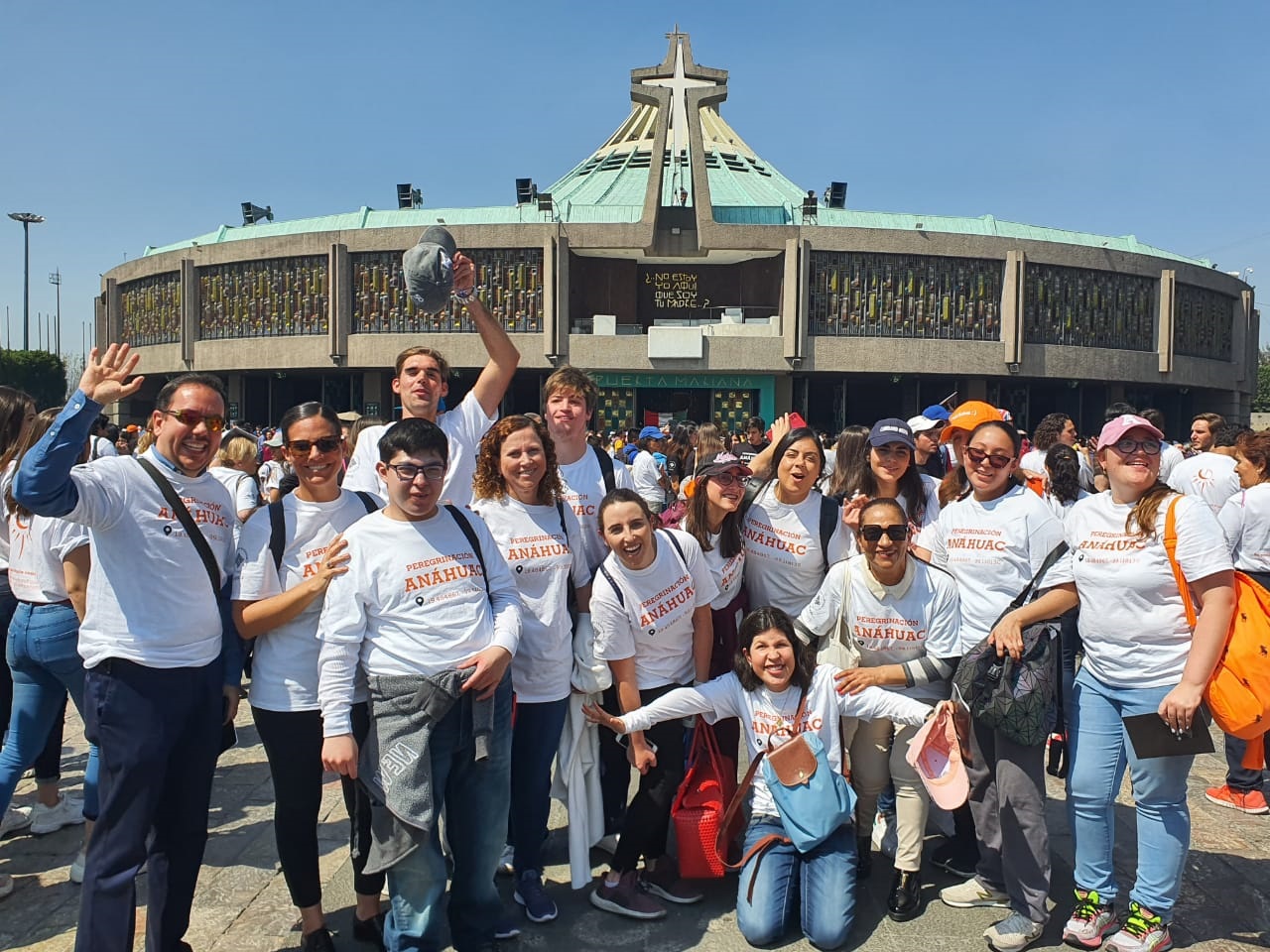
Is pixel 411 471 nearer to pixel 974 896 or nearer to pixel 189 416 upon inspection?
pixel 189 416

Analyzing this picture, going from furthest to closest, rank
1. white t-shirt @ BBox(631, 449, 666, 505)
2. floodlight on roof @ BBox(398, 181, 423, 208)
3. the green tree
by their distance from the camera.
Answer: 1. the green tree
2. floodlight on roof @ BBox(398, 181, 423, 208)
3. white t-shirt @ BBox(631, 449, 666, 505)

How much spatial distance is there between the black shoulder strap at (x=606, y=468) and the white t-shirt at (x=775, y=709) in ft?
3.41

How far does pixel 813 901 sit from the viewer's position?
3.40 meters

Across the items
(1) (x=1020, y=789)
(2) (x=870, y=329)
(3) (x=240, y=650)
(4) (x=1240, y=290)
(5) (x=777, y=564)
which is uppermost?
(4) (x=1240, y=290)

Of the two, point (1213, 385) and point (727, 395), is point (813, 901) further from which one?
point (1213, 385)

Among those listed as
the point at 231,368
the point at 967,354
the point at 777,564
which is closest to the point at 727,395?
the point at 967,354

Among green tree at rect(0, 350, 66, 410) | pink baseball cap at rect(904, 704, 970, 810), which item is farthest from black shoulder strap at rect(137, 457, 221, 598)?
green tree at rect(0, 350, 66, 410)

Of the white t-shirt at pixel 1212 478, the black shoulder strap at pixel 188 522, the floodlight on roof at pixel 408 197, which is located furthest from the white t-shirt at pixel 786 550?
the floodlight on roof at pixel 408 197

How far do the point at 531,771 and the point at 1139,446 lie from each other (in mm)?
2689

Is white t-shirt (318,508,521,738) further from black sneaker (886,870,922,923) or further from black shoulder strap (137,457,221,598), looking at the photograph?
black sneaker (886,870,922,923)

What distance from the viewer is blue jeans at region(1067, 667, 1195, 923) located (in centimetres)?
323

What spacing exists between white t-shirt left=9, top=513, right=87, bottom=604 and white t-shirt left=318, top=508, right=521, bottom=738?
5.47 feet

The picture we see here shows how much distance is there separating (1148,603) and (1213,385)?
37.9 m

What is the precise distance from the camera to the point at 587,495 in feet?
13.4
